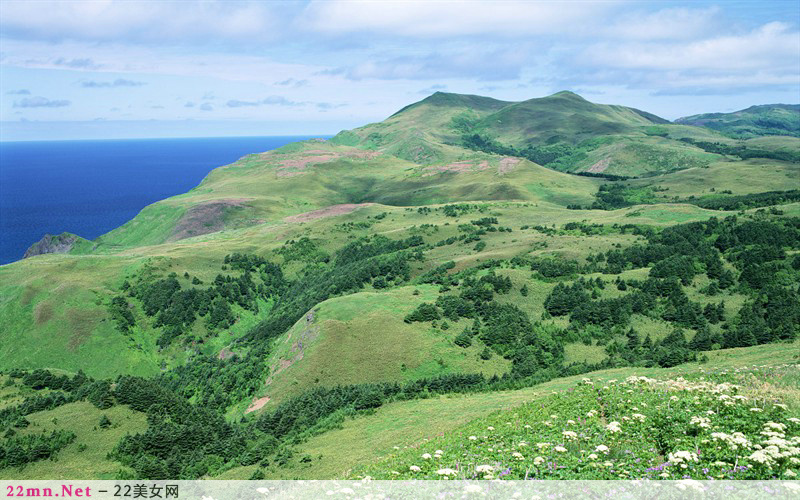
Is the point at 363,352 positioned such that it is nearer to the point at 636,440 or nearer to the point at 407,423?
the point at 407,423

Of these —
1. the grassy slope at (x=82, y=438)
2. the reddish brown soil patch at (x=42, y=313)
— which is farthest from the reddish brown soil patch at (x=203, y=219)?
the grassy slope at (x=82, y=438)

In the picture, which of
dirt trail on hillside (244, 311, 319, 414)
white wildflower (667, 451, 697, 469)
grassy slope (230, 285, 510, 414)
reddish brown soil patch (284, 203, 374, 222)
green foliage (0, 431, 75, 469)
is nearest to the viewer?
white wildflower (667, 451, 697, 469)

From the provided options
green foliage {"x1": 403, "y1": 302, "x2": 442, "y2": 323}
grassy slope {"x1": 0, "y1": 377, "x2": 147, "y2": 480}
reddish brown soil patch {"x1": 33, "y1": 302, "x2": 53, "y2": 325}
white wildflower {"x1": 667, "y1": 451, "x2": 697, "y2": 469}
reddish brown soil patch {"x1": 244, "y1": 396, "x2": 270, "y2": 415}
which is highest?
white wildflower {"x1": 667, "y1": 451, "x2": 697, "y2": 469}

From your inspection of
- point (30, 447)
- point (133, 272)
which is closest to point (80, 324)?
point (133, 272)

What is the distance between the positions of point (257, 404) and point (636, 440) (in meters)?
44.5

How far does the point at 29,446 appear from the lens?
32.9 meters

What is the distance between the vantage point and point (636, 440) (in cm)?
1666

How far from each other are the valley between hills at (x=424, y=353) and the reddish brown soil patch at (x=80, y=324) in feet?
1.04

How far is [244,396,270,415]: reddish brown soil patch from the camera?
51.7 metres

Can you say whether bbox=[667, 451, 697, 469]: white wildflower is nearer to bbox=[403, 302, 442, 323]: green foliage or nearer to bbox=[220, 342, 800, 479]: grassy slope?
bbox=[220, 342, 800, 479]: grassy slope

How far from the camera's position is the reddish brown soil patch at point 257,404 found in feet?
169

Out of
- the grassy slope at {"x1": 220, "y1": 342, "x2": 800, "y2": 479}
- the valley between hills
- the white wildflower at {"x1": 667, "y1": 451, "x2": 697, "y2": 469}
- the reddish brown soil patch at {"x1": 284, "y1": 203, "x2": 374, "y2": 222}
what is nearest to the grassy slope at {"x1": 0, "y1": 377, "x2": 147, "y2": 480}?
the valley between hills

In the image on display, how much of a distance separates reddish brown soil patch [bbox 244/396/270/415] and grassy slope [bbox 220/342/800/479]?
16811mm

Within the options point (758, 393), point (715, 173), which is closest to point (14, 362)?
point (758, 393)
